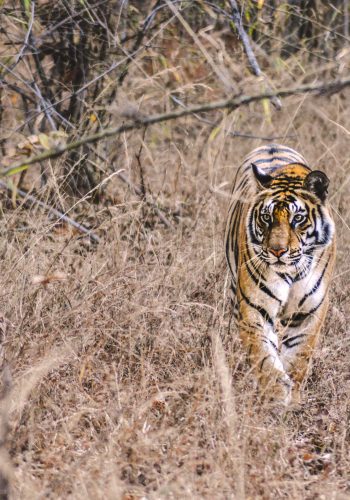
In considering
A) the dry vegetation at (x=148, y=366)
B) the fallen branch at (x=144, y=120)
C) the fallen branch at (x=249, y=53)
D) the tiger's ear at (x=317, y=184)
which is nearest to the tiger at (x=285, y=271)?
the tiger's ear at (x=317, y=184)

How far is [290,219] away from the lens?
4199 millimetres

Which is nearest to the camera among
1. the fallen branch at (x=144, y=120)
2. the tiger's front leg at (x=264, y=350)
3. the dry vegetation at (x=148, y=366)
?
the fallen branch at (x=144, y=120)

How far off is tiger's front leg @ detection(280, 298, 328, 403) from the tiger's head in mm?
262

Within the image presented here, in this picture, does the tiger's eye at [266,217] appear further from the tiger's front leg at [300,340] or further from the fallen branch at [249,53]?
the fallen branch at [249,53]

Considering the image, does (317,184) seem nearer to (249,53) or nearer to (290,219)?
(290,219)

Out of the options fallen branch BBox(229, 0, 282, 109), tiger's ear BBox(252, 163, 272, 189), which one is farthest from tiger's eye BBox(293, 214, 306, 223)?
fallen branch BBox(229, 0, 282, 109)

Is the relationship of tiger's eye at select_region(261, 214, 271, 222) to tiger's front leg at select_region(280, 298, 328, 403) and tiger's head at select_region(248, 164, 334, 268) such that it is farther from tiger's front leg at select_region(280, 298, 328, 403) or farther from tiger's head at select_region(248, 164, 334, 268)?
tiger's front leg at select_region(280, 298, 328, 403)

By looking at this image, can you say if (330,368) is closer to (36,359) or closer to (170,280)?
(170,280)

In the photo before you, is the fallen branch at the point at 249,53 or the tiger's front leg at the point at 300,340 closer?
the fallen branch at the point at 249,53

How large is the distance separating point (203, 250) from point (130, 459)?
2.11 metres

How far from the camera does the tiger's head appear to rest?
4.11 m

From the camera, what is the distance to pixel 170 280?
455 centimetres

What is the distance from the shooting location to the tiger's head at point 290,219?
4109 mm

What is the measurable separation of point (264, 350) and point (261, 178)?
856mm
